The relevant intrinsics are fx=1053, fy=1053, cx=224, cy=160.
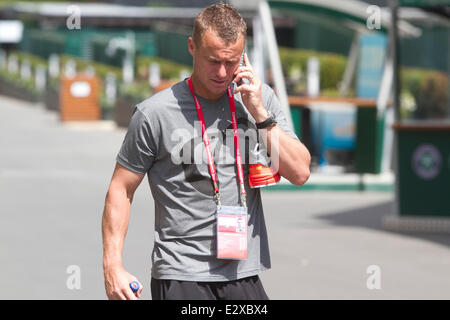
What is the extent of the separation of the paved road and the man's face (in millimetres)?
4226

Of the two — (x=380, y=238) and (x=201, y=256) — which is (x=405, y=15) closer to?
(x=380, y=238)

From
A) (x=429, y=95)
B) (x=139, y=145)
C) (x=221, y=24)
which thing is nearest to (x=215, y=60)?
(x=221, y=24)

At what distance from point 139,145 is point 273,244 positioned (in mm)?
6646

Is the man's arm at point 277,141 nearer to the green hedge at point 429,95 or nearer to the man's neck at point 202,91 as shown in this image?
the man's neck at point 202,91

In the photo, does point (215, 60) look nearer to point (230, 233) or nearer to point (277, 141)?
point (277, 141)

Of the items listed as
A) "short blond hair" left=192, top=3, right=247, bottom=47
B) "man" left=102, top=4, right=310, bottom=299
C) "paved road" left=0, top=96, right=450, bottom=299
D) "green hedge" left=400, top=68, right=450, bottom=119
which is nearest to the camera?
"short blond hair" left=192, top=3, right=247, bottom=47

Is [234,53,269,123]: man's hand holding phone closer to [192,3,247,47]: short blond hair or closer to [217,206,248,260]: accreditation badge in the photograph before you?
[192,3,247,47]: short blond hair

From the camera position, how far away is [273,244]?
1053cm

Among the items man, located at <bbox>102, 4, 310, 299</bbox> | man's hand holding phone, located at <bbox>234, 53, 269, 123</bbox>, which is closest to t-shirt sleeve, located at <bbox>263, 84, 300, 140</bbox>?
man, located at <bbox>102, 4, 310, 299</bbox>

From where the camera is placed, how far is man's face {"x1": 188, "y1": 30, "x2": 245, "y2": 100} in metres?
3.80

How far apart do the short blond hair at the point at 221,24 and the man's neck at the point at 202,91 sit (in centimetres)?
18

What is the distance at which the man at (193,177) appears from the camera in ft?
12.9

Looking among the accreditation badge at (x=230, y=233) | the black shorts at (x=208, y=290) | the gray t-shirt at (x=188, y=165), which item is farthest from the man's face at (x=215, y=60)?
the black shorts at (x=208, y=290)

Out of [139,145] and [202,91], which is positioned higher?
[202,91]
